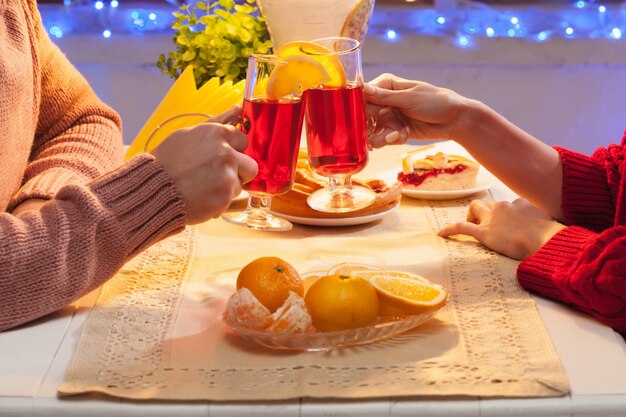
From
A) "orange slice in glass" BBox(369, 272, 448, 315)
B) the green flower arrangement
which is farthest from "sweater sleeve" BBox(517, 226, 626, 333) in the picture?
the green flower arrangement

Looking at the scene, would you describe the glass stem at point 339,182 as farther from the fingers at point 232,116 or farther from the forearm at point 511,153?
the forearm at point 511,153

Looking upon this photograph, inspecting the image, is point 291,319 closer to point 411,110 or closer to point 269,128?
point 269,128

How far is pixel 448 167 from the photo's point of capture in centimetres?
178

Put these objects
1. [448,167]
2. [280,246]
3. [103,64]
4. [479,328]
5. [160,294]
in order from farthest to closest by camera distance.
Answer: [103,64] → [448,167] → [280,246] → [160,294] → [479,328]

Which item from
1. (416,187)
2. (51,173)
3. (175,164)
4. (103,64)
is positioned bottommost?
(103,64)

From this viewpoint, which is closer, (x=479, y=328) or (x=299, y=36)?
(x=479, y=328)

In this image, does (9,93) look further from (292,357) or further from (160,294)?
(292,357)

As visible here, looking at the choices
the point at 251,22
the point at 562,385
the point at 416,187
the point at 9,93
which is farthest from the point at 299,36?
the point at 562,385

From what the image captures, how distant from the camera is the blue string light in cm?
388

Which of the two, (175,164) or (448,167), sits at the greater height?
(175,164)

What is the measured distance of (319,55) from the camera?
1.26m

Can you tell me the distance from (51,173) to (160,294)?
36 cm

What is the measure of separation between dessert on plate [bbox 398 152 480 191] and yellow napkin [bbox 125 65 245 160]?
0.36 metres

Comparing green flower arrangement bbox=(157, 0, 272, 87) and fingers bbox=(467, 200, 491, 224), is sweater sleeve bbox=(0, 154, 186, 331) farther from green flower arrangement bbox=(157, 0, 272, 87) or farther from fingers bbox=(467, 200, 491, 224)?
green flower arrangement bbox=(157, 0, 272, 87)
